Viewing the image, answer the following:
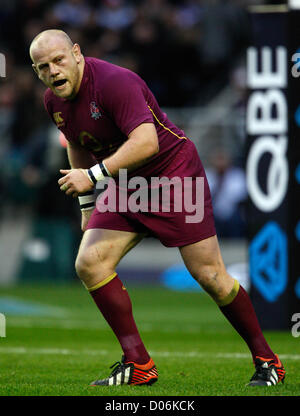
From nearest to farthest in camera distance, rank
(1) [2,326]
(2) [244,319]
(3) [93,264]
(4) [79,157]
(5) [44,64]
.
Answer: (5) [44,64] < (3) [93,264] < (2) [244,319] < (4) [79,157] < (1) [2,326]

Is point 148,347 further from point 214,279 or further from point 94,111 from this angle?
point 94,111

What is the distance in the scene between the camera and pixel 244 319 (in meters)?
5.53

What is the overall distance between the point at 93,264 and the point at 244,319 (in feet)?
3.12

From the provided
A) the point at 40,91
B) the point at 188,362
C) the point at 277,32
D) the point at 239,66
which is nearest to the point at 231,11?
the point at 239,66

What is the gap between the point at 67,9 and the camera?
17.4 metres

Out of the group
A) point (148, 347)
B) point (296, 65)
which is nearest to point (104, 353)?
point (148, 347)

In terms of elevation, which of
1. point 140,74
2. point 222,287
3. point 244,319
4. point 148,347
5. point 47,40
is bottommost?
point 148,347

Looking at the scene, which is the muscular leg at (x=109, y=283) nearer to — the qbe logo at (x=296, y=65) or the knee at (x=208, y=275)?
the knee at (x=208, y=275)

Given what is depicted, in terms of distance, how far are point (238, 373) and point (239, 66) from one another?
10.9m

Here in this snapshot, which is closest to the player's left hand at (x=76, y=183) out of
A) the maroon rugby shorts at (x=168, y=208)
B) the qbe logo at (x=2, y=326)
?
the maroon rugby shorts at (x=168, y=208)

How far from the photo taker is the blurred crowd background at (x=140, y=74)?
14.7 metres

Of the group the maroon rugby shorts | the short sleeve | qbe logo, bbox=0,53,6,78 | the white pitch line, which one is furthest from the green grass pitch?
qbe logo, bbox=0,53,6,78

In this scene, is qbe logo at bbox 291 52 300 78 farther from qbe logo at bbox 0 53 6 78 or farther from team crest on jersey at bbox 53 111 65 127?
qbe logo at bbox 0 53 6 78
